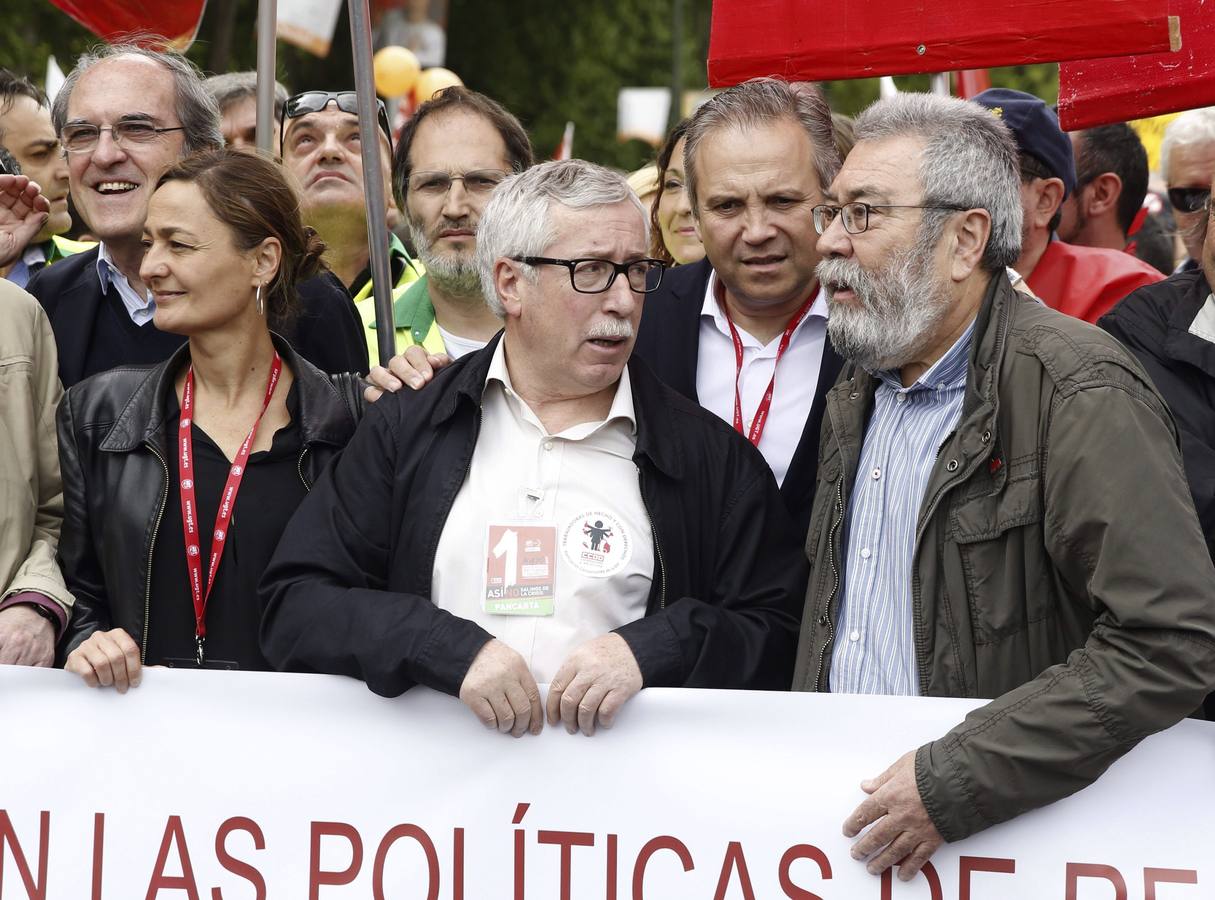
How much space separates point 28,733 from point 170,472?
678 millimetres

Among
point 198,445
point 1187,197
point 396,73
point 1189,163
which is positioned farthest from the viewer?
point 396,73

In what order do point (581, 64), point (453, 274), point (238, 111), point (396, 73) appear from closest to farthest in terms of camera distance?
point (453, 274) < point (238, 111) < point (396, 73) < point (581, 64)

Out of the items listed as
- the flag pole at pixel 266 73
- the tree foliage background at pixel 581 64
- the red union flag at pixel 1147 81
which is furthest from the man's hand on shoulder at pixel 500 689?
the tree foliage background at pixel 581 64

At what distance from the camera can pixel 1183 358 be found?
385cm

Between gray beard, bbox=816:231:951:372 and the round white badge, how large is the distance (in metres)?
0.66

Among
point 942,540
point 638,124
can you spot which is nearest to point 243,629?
point 942,540

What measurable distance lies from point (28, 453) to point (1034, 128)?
3158 mm

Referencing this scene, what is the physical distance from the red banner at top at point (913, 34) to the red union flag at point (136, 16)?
2.45m

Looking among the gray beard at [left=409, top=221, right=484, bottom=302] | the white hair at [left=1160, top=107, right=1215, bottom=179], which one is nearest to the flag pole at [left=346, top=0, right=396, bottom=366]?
the gray beard at [left=409, top=221, right=484, bottom=302]

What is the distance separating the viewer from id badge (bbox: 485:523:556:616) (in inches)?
134

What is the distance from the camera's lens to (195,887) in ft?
11.1

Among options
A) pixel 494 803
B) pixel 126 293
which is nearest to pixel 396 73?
pixel 126 293

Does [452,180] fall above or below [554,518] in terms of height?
above

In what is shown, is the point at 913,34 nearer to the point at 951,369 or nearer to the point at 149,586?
the point at 951,369
